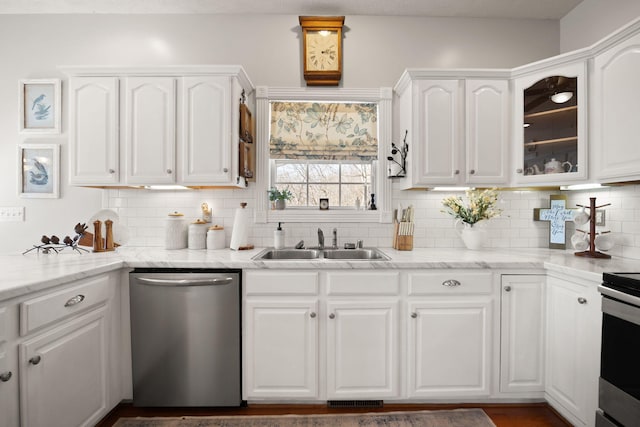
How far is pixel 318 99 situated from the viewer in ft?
9.10

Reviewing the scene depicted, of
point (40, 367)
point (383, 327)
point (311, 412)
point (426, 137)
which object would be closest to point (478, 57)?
point (426, 137)

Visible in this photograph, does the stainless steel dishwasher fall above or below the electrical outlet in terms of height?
below

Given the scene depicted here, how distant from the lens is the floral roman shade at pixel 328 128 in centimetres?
279

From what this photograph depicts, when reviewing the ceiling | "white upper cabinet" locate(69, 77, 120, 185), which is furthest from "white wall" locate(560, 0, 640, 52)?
"white upper cabinet" locate(69, 77, 120, 185)

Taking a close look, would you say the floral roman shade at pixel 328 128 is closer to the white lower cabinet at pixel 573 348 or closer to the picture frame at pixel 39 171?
the white lower cabinet at pixel 573 348

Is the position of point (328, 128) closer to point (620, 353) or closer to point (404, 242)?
point (404, 242)

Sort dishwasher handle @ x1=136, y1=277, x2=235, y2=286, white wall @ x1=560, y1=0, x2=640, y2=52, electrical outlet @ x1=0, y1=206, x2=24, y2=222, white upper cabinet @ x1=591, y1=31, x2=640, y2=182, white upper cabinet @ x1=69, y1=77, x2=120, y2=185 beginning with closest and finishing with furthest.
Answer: white upper cabinet @ x1=591, y1=31, x2=640, y2=182 → dishwasher handle @ x1=136, y1=277, x2=235, y2=286 → white wall @ x1=560, y1=0, x2=640, y2=52 → white upper cabinet @ x1=69, y1=77, x2=120, y2=185 → electrical outlet @ x1=0, y1=206, x2=24, y2=222

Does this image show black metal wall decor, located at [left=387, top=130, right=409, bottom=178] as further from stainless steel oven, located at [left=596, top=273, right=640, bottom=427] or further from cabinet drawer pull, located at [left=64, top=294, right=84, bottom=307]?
cabinet drawer pull, located at [left=64, top=294, right=84, bottom=307]

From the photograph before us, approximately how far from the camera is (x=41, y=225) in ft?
9.06

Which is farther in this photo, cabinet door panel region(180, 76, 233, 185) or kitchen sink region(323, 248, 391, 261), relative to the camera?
kitchen sink region(323, 248, 391, 261)

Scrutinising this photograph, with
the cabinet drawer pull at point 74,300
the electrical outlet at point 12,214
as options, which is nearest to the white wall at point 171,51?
the electrical outlet at point 12,214

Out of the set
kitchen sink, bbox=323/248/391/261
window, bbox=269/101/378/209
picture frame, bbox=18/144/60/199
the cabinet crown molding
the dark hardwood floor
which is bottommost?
the dark hardwood floor

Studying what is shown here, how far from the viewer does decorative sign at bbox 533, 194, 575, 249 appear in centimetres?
261

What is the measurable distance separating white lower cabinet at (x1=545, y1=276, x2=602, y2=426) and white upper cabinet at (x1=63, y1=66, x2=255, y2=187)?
7.44 feet
